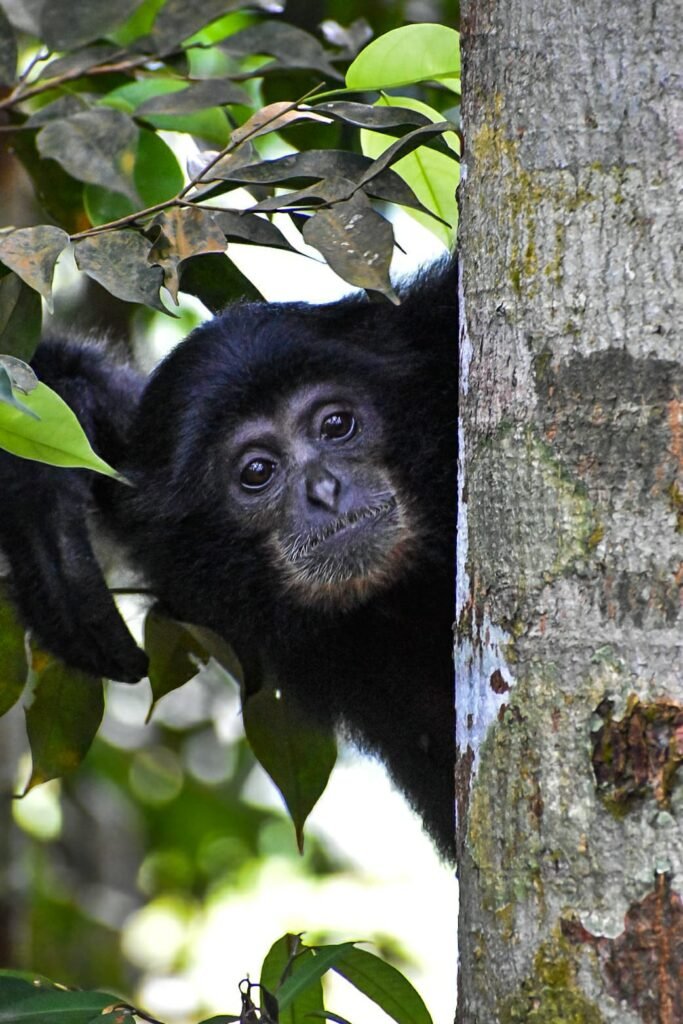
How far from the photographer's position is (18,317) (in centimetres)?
283

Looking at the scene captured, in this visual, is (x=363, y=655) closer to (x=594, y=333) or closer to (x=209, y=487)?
(x=209, y=487)

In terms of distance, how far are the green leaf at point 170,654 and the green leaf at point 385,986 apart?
1390mm

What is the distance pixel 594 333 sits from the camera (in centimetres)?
189

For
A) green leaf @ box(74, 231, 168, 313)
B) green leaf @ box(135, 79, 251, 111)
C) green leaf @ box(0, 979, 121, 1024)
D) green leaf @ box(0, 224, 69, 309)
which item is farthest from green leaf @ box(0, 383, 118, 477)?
green leaf @ box(135, 79, 251, 111)

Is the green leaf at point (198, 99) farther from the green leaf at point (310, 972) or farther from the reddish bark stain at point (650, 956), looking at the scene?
the reddish bark stain at point (650, 956)

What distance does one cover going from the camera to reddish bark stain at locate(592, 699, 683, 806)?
1729 mm

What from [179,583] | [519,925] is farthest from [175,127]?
[519,925]

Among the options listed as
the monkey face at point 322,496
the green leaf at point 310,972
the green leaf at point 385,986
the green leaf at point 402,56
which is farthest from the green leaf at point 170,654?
the green leaf at point 402,56

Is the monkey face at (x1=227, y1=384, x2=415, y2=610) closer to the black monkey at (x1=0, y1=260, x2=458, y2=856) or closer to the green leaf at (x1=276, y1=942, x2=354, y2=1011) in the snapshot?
the black monkey at (x1=0, y1=260, x2=458, y2=856)

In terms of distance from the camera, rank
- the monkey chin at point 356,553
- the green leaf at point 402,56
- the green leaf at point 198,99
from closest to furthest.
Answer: the green leaf at point 402,56, the green leaf at point 198,99, the monkey chin at point 356,553

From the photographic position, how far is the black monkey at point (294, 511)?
375 cm

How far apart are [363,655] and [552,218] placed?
2357mm

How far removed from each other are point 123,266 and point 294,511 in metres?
1.39

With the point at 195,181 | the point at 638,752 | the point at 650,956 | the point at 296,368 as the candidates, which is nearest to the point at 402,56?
the point at 195,181
